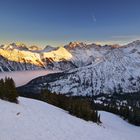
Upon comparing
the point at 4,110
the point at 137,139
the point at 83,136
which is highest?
the point at 4,110

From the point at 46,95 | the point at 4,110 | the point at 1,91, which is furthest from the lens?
the point at 46,95

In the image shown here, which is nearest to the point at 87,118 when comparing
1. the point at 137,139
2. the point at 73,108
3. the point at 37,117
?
the point at 73,108

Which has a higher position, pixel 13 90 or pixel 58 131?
pixel 13 90

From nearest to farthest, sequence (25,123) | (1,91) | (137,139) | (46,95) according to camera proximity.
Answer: (25,123)
(1,91)
(137,139)
(46,95)

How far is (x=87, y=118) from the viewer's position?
196 feet

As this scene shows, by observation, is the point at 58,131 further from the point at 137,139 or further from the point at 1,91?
the point at 137,139

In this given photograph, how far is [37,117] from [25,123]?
6.18m

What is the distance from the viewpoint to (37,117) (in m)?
41.0

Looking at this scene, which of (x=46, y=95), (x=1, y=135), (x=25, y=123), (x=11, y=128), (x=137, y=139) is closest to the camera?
(x=1, y=135)

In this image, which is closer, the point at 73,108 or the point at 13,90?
the point at 13,90

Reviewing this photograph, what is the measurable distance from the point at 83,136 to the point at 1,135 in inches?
532

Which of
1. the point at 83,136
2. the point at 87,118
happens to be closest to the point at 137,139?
the point at 87,118

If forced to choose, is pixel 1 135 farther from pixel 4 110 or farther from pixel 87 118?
pixel 87 118

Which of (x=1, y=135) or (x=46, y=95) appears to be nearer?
(x=1, y=135)
